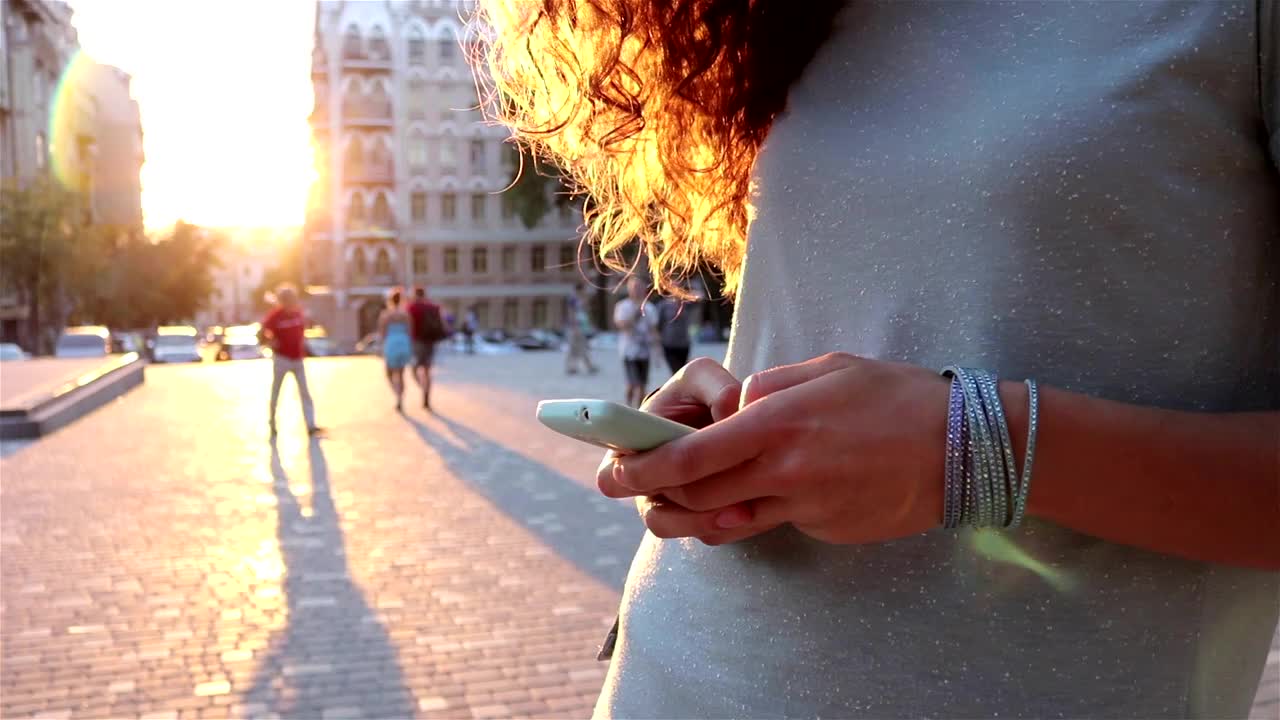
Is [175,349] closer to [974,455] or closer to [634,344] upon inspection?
[634,344]

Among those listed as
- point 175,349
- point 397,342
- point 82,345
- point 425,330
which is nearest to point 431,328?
point 425,330

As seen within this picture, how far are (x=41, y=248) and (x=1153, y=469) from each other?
45492 millimetres

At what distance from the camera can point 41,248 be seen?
40812mm

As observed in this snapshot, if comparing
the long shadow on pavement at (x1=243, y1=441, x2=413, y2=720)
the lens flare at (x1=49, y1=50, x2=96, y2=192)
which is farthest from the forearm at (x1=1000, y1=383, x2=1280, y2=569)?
the lens flare at (x1=49, y1=50, x2=96, y2=192)

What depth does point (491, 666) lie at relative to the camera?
16.3 ft

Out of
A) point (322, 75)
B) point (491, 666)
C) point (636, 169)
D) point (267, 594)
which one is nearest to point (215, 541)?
point (267, 594)

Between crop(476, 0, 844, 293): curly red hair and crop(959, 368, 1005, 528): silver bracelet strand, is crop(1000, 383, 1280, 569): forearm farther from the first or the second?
crop(476, 0, 844, 293): curly red hair

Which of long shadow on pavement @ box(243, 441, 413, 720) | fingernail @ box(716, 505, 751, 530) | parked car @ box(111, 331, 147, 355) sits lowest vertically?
parked car @ box(111, 331, 147, 355)

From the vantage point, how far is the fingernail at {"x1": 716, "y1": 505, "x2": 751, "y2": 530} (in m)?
0.89

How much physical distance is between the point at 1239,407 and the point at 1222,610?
169 millimetres

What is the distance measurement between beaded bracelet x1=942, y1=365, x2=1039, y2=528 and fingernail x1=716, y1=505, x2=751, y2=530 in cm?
15

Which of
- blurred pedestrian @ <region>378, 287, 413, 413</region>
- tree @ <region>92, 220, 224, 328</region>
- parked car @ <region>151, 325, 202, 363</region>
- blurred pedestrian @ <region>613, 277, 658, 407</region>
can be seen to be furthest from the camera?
tree @ <region>92, 220, 224, 328</region>

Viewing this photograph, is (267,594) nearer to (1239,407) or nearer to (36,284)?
(1239,407)

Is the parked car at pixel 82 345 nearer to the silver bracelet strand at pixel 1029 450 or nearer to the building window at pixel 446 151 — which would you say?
the building window at pixel 446 151
